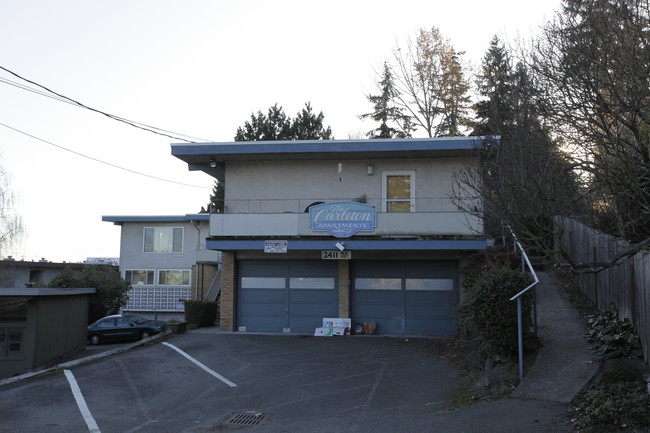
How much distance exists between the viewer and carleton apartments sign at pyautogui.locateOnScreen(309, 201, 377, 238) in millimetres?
18047

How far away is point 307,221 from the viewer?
18.4 meters

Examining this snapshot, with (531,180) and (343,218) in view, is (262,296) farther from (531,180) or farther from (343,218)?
(531,180)

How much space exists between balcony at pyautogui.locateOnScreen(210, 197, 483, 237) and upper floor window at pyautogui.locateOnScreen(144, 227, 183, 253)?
37.9 ft

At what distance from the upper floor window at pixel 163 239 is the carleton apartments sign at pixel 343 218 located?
14481mm

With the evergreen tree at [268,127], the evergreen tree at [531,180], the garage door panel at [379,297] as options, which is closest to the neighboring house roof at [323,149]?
the garage door panel at [379,297]

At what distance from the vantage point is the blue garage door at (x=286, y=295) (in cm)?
1947

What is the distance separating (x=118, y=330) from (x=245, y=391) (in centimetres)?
1410

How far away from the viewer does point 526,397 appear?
8.74 meters

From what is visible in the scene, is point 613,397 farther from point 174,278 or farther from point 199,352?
point 174,278

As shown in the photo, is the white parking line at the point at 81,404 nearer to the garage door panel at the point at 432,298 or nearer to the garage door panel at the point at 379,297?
the garage door panel at the point at 379,297

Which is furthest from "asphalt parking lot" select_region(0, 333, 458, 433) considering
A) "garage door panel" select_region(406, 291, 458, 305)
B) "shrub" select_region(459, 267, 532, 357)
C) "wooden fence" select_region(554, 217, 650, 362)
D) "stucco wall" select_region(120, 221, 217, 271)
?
"stucco wall" select_region(120, 221, 217, 271)

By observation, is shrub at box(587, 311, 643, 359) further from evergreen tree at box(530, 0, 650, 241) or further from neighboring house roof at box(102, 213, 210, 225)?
neighboring house roof at box(102, 213, 210, 225)

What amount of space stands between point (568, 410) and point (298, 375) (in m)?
6.29

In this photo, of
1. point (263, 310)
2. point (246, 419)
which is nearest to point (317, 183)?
point (263, 310)
